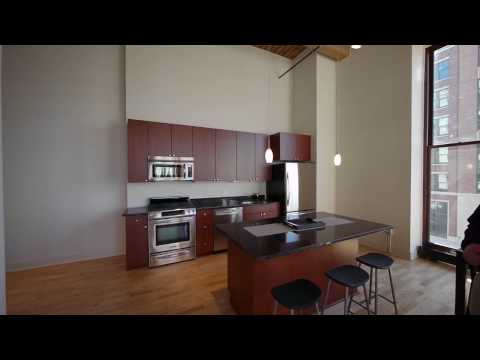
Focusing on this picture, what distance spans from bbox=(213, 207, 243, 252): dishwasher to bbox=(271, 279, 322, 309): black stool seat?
2041 millimetres

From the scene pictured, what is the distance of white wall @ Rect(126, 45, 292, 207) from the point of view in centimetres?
330

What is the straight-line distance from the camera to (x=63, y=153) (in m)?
2.93

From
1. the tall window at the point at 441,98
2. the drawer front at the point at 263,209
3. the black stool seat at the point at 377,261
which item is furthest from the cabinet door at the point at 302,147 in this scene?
the black stool seat at the point at 377,261

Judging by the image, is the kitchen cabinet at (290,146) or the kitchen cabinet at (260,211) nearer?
the kitchen cabinet at (260,211)

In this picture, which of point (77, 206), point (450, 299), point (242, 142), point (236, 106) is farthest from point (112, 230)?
point (450, 299)

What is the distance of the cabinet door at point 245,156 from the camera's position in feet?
12.6

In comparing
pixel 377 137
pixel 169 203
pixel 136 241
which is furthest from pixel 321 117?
pixel 136 241

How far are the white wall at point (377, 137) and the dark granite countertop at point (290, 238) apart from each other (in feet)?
6.19

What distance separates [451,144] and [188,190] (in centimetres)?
459

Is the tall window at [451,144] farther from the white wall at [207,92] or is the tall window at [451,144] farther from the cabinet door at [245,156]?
the cabinet door at [245,156]

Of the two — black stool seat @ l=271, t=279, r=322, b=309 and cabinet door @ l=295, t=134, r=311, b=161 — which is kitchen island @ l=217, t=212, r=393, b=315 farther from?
cabinet door @ l=295, t=134, r=311, b=161

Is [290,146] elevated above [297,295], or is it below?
above

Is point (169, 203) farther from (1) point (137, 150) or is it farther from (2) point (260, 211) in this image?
(2) point (260, 211)
